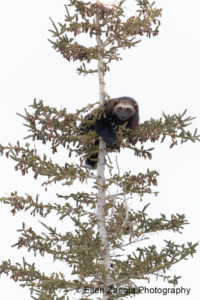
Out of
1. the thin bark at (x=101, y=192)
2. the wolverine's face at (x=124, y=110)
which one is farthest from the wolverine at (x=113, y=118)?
the thin bark at (x=101, y=192)

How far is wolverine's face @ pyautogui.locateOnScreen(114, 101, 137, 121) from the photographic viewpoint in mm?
9297

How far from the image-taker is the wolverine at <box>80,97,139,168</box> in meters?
8.98

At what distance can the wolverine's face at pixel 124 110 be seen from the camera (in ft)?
30.5

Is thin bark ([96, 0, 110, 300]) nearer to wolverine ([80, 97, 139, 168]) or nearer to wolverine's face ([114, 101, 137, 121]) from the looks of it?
wolverine ([80, 97, 139, 168])

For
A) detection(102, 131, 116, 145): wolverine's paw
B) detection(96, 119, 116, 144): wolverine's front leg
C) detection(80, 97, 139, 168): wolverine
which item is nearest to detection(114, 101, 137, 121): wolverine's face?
detection(80, 97, 139, 168): wolverine

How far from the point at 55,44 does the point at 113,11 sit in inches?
49.1

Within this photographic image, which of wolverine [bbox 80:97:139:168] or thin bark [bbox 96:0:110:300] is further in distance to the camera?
wolverine [bbox 80:97:139:168]

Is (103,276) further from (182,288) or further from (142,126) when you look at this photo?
(142,126)

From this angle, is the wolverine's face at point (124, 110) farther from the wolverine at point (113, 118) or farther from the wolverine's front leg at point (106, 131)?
the wolverine's front leg at point (106, 131)

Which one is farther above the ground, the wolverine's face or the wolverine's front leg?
the wolverine's face

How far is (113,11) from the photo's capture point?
29.2 feet

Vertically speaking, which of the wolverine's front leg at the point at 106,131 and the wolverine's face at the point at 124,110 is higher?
the wolverine's face at the point at 124,110

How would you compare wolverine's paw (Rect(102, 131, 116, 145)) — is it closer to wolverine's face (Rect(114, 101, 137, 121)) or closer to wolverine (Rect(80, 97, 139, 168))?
wolverine (Rect(80, 97, 139, 168))

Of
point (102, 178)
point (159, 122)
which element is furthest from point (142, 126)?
point (102, 178)
